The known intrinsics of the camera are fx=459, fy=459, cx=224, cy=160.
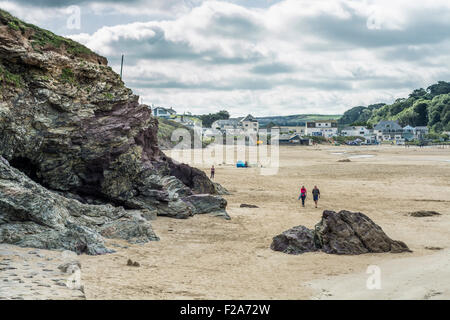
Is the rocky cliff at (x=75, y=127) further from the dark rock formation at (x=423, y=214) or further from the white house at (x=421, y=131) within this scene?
the white house at (x=421, y=131)

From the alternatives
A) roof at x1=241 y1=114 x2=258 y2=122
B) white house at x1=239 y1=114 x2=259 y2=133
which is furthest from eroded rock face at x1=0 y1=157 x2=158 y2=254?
roof at x1=241 y1=114 x2=258 y2=122

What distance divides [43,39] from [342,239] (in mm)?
15030

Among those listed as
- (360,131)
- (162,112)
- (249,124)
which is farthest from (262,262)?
(162,112)

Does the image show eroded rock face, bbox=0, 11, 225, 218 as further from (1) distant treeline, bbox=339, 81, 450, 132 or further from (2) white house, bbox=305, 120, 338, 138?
(2) white house, bbox=305, 120, 338, 138

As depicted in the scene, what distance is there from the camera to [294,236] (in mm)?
16781

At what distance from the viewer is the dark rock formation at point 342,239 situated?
16.2m

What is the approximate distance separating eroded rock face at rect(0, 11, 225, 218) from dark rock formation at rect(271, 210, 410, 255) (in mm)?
7293

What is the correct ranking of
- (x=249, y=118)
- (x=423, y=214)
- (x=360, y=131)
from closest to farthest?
Result: (x=423, y=214) < (x=360, y=131) < (x=249, y=118)

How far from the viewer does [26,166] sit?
19188 millimetres

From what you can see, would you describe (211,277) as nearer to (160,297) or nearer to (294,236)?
(160,297)

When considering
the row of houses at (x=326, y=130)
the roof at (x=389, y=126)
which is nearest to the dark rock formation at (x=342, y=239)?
the row of houses at (x=326, y=130)

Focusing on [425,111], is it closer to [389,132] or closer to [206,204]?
[389,132]

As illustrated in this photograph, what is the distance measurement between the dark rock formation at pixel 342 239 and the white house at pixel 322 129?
15980cm
